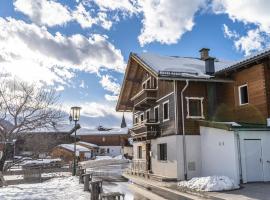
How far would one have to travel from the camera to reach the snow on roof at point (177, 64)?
79.4 feet

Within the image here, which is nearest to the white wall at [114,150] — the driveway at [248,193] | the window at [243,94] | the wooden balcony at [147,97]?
the wooden balcony at [147,97]

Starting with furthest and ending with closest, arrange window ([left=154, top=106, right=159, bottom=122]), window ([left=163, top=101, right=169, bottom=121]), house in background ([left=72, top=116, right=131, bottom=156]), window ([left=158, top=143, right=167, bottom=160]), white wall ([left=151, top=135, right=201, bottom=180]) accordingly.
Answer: house in background ([left=72, top=116, right=131, bottom=156]) < window ([left=154, top=106, right=159, bottom=122]) < window ([left=158, top=143, right=167, bottom=160]) < window ([left=163, top=101, right=169, bottom=121]) < white wall ([left=151, top=135, right=201, bottom=180])

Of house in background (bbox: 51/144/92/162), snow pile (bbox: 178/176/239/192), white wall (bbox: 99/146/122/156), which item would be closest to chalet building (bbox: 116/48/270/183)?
snow pile (bbox: 178/176/239/192)

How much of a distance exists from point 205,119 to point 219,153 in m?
3.69

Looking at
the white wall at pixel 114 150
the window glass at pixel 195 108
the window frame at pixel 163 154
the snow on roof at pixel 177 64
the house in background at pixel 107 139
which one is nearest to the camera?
the window glass at pixel 195 108

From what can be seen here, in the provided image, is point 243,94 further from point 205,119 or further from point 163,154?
point 163,154

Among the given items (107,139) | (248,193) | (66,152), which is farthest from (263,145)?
(107,139)

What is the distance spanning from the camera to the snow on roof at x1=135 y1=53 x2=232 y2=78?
24188mm

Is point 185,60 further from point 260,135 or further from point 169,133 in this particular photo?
point 260,135

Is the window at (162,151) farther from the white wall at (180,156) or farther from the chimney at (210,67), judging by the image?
the chimney at (210,67)

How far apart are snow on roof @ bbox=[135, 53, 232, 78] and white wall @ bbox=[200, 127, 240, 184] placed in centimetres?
438

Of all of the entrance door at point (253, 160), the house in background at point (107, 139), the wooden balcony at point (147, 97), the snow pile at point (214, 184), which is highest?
the wooden balcony at point (147, 97)

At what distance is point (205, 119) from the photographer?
931 inches

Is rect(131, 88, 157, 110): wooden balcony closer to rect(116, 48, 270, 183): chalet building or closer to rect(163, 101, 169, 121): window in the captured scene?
rect(116, 48, 270, 183): chalet building
